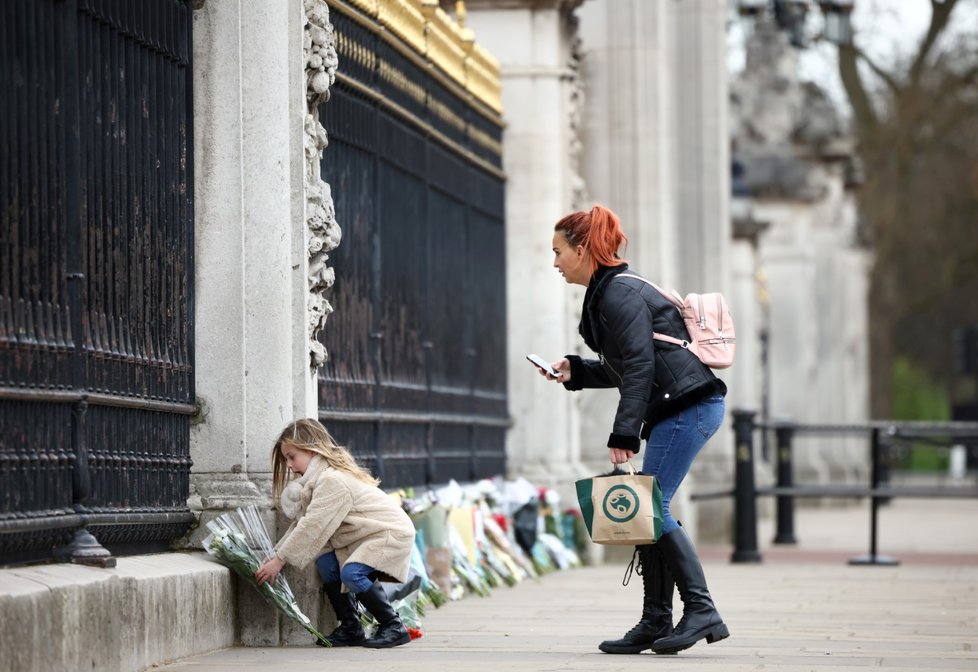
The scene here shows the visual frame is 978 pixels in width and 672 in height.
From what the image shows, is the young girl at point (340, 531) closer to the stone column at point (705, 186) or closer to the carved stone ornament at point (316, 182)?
the carved stone ornament at point (316, 182)

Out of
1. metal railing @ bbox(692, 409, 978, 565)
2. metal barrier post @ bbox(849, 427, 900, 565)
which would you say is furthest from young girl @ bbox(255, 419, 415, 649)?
metal barrier post @ bbox(849, 427, 900, 565)

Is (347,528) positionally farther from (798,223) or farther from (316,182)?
(798,223)

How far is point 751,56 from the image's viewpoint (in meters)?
30.0

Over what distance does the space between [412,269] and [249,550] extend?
12.4 feet

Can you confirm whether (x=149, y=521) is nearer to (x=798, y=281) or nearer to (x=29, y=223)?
(x=29, y=223)

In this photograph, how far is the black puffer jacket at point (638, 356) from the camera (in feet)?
26.0

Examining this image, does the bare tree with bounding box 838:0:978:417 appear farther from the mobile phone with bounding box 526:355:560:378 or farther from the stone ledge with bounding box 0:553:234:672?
the stone ledge with bounding box 0:553:234:672

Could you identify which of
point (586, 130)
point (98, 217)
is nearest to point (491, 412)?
point (586, 130)

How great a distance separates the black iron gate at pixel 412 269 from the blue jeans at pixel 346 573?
1205mm

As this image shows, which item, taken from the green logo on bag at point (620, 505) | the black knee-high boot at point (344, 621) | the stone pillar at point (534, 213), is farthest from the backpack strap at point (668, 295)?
the stone pillar at point (534, 213)

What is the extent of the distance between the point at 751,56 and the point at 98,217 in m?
23.4

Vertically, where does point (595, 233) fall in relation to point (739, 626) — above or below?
above

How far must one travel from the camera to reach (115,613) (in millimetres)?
6934

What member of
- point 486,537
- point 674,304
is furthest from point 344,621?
point 486,537
